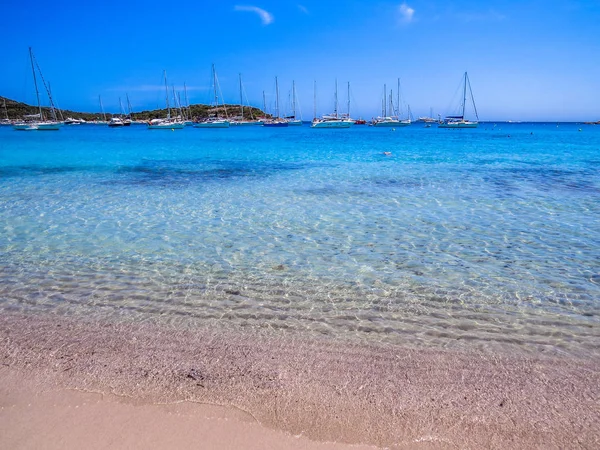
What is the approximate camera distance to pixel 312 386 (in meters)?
3.62

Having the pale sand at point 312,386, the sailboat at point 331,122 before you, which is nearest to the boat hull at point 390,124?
the sailboat at point 331,122

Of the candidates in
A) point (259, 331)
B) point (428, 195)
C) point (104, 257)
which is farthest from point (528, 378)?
point (428, 195)

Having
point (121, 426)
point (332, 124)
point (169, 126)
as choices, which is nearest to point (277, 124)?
point (332, 124)

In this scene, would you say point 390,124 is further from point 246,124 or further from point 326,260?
point 326,260

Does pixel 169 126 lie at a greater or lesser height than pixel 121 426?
greater

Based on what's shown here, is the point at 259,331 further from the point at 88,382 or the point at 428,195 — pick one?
the point at 428,195

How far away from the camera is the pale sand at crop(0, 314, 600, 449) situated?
306cm

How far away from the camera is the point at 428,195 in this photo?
1334 cm

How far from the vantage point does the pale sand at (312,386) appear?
3.06 metres

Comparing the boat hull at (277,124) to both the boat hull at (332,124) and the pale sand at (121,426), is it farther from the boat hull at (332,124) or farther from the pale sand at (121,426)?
the pale sand at (121,426)

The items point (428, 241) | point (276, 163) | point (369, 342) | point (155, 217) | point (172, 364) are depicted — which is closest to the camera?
point (172, 364)

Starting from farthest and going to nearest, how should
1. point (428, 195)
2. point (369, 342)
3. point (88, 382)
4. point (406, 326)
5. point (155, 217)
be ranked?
point (428, 195) < point (155, 217) < point (406, 326) < point (369, 342) < point (88, 382)

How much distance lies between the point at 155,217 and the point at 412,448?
904cm

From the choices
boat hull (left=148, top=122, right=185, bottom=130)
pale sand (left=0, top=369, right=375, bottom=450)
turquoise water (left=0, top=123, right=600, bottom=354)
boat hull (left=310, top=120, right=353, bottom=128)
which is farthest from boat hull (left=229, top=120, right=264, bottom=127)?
pale sand (left=0, top=369, right=375, bottom=450)
